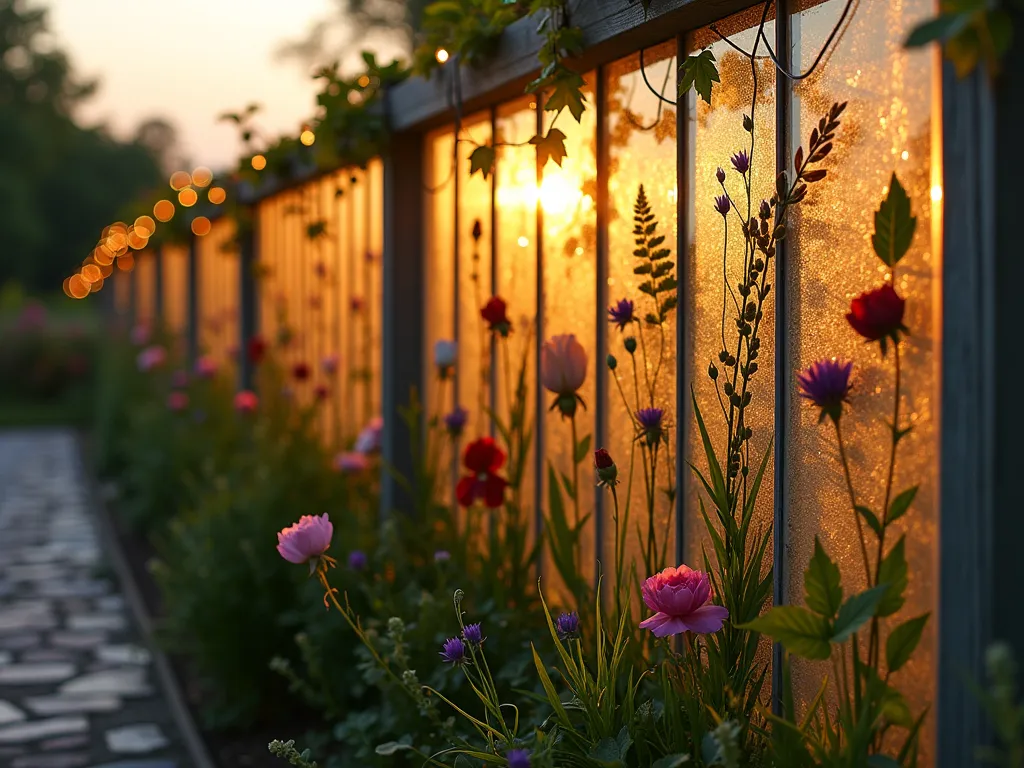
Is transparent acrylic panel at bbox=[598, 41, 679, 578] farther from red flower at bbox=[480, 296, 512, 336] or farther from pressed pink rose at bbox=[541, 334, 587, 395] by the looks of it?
red flower at bbox=[480, 296, 512, 336]

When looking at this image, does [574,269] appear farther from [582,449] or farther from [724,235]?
Answer: [724,235]

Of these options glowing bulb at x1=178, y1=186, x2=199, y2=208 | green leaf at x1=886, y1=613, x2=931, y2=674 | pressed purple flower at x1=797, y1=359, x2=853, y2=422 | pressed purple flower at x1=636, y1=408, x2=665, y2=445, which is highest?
glowing bulb at x1=178, y1=186, x2=199, y2=208

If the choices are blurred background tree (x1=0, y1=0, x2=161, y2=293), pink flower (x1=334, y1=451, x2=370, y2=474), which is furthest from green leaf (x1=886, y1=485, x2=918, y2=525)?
blurred background tree (x1=0, y1=0, x2=161, y2=293)

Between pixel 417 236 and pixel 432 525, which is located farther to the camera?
pixel 417 236

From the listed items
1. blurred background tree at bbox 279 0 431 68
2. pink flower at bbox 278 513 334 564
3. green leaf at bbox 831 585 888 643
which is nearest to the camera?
green leaf at bbox 831 585 888 643

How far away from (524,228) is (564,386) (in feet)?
2.39

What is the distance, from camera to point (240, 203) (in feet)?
19.5

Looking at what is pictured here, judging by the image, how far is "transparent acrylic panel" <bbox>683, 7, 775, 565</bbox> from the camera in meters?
1.86

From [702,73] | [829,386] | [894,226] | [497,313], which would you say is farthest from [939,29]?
[497,313]

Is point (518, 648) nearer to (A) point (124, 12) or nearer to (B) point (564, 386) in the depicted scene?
(B) point (564, 386)

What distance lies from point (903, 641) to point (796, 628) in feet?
0.44

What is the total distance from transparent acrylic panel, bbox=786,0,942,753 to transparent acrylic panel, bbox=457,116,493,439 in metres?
1.35

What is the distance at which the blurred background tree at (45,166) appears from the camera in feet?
111

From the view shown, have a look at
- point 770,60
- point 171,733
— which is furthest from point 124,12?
point 770,60
